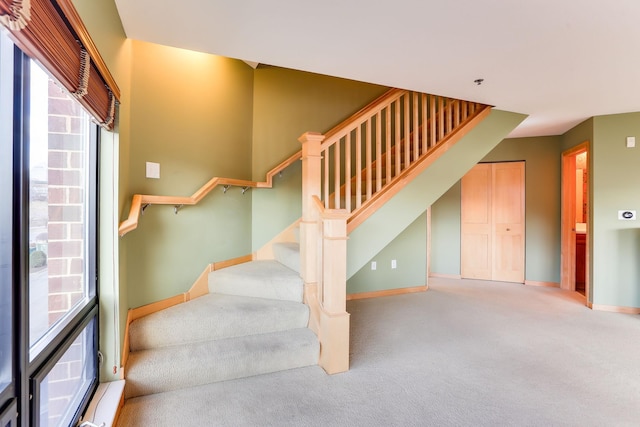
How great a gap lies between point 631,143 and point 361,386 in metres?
4.12

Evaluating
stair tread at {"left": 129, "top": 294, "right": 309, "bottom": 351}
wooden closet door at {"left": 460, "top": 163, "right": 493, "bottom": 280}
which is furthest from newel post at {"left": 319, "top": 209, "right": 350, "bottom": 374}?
wooden closet door at {"left": 460, "top": 163, "right": 493, "bottom": 280}

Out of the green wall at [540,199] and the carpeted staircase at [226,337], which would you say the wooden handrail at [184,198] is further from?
the green wall at [540,199]

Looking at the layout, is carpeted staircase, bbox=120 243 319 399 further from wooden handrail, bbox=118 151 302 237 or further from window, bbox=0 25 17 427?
window, bbox=0 25 17 427

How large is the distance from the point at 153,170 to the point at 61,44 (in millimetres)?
1422

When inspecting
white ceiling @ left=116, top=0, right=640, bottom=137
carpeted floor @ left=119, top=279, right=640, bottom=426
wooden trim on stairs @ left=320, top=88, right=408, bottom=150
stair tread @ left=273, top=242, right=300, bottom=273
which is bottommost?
carpeted floor @ left=119, top=279, right=640, bottom=426

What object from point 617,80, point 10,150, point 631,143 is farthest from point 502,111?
point 10,150

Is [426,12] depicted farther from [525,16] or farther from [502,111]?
[502,111]

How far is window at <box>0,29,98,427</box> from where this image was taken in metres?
0.94

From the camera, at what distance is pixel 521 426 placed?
1.67 meters

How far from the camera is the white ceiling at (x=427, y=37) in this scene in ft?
5.49

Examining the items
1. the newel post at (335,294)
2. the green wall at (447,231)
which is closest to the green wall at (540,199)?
the green wall at (447,231)

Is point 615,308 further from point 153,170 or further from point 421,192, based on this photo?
point 153,170

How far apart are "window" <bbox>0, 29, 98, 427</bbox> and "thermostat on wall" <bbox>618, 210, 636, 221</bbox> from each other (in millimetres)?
5079

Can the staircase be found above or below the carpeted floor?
above
